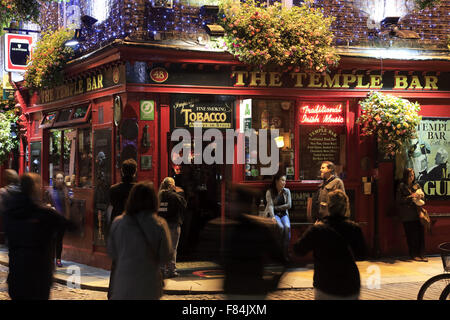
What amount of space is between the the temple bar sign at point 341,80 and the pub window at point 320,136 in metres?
0.47

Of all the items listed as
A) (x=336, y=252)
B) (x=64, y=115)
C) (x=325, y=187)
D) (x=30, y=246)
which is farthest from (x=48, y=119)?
(x=336, y=252)

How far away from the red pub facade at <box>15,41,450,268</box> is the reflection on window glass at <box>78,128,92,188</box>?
0.08 feet

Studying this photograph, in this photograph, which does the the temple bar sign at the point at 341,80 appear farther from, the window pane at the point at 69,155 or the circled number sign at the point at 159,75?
the window pane at the point at 69,155

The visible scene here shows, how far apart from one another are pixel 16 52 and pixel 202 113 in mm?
6293

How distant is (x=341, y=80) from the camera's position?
14180 mm

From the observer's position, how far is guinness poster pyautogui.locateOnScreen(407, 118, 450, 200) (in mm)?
14562

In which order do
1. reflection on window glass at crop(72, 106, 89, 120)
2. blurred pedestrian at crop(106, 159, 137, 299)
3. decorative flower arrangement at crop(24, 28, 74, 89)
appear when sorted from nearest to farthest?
blurred pedestrian at crop(106, 159, 137, 299), reflection on window glass at crop(72, 106, 89, 120), decorative flower arrangement at crop(24, 28, 74, 89)

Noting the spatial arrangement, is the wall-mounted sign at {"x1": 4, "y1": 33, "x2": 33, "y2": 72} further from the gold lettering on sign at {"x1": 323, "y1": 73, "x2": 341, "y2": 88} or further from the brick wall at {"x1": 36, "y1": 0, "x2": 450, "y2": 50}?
the gold lettering on sign at {"x1": 323, "y1": 73, "x2": 341, "y2": 88}

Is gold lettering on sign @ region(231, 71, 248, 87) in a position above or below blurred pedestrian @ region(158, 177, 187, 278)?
above

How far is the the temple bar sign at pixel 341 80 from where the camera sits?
1364 cm

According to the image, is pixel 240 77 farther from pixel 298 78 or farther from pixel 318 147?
pixel 318 147

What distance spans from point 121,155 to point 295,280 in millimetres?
4259

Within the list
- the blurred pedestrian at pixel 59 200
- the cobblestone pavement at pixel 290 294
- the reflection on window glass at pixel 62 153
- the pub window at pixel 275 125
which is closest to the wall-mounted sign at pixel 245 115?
the pub window at pixel 275 125

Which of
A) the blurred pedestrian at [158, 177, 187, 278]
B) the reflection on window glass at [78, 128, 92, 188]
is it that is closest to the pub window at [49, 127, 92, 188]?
the reflection on window glass at [78, 128, 92, 188]
